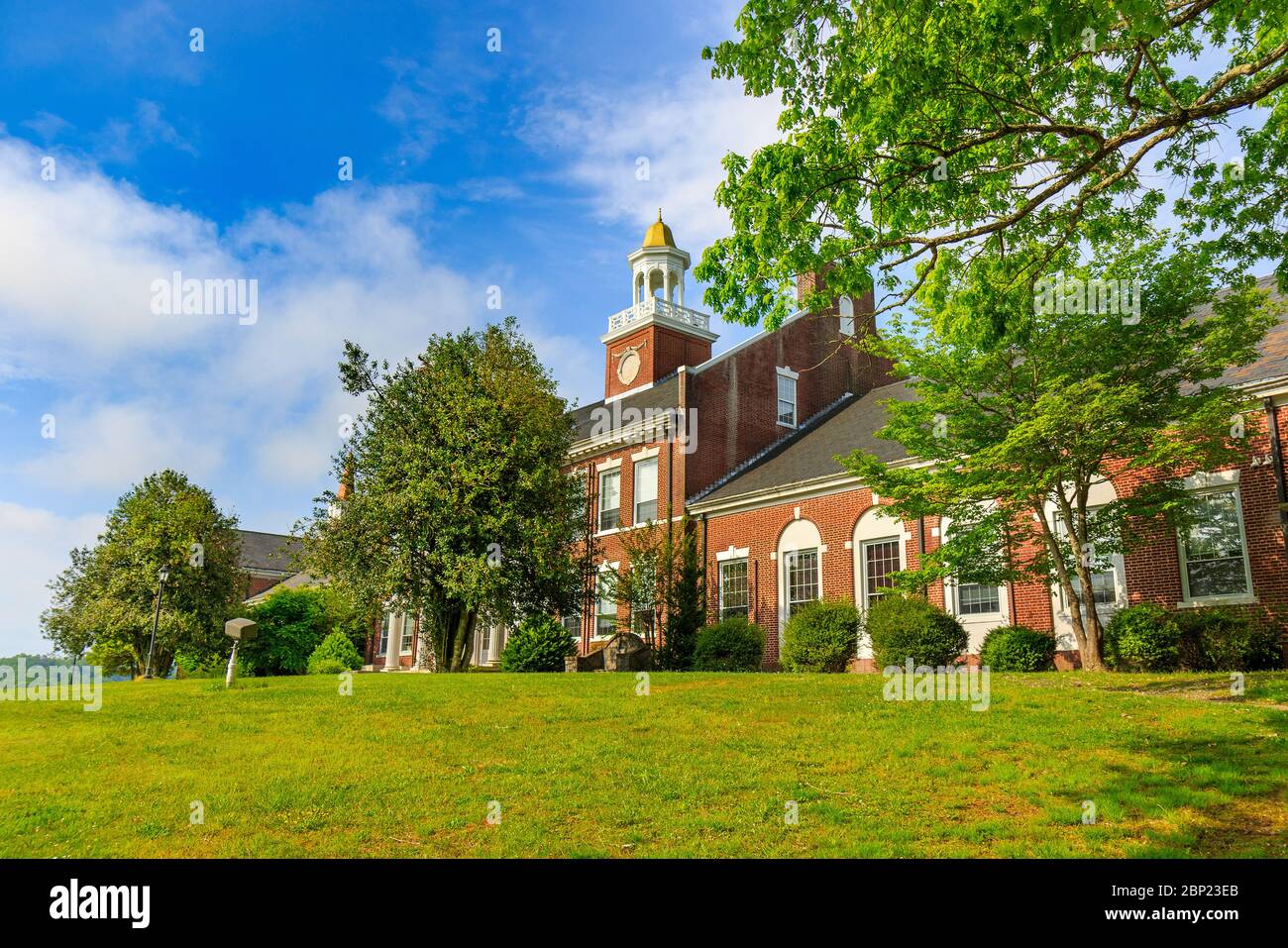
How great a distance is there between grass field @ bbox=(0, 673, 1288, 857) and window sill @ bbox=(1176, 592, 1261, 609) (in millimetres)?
3477

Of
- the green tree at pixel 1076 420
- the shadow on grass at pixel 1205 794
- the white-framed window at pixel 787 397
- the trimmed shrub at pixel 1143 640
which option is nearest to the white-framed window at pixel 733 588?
the white-framed window at pixel 787 397

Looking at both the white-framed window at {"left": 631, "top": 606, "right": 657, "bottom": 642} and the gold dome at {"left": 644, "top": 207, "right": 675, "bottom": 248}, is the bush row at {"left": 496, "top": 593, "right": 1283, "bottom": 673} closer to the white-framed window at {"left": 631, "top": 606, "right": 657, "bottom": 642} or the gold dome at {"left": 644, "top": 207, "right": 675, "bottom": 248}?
the white-framed window at {"left": 631, "top": 606, "right": 657, "bottom": 642}

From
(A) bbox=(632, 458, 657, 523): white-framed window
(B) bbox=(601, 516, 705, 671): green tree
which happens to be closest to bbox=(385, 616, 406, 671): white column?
(A) bbox=(632, 458, 657, 523): white-framed window

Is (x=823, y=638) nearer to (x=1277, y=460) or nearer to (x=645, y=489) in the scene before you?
(x=1277, y=460)

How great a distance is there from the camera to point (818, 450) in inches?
1169

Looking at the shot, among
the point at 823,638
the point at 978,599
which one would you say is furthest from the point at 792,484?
the point at 978,599

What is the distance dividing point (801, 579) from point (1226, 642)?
12.0 meters

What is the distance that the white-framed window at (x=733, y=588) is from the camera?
29047 millimetres

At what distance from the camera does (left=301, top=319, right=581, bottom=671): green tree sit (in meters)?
24.6

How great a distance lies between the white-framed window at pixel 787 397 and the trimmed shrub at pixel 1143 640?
1776 cm

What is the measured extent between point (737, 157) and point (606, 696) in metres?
9.66

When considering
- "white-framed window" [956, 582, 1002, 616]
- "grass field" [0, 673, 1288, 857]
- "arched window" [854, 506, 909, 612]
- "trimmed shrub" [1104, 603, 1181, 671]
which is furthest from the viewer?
"arched window" [854, 506, 909, 612]
